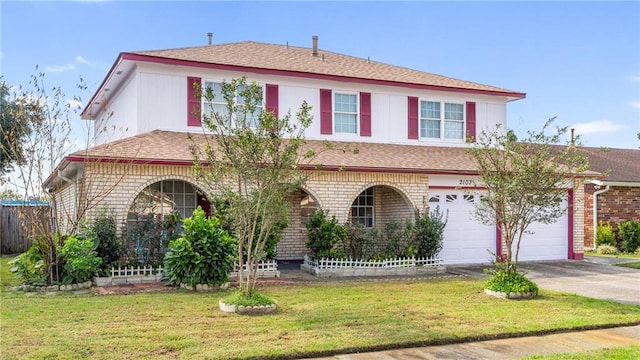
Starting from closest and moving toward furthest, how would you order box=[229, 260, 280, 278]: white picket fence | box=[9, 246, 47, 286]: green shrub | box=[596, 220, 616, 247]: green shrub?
box=[9, 246, 47, 286]: green shrub, box=[229, 260, 280, 278]: white picket fence, box=[596, 220, 616, 247]: green shrub

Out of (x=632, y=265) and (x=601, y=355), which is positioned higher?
(x=601, y=355)

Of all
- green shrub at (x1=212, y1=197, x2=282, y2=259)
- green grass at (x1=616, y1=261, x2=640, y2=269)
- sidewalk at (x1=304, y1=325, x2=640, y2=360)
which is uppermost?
green shrub at (x1=212, y1=197, x2=282, y2=259)

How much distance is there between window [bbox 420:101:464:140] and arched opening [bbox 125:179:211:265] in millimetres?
7890

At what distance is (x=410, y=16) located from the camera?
14492mm

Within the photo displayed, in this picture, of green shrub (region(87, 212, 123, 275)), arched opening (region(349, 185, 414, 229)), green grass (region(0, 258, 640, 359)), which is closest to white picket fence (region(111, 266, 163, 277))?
green shrub (region(87, 212, 123, 275))

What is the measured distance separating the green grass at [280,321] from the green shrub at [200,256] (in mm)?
391

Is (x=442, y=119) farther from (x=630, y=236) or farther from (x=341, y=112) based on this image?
(x=630, y=236)

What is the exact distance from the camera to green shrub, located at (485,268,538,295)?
37.1 ft

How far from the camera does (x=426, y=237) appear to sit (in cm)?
1593

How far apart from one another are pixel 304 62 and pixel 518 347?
13.6 meters

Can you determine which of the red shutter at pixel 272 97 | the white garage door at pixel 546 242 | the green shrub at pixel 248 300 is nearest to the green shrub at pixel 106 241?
the green shrub at pixel 248 300

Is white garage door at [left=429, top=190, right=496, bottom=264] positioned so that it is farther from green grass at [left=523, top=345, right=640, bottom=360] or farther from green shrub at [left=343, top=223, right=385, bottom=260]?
green grass at [left=523, top=345, right=640, bottom=360]

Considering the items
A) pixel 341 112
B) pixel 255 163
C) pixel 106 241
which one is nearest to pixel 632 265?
pixel 341 112

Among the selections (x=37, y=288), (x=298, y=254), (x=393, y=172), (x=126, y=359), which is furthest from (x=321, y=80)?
(x=126, y=359)
